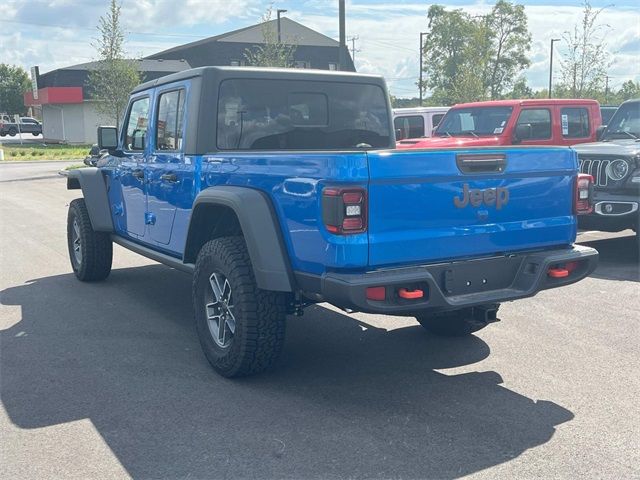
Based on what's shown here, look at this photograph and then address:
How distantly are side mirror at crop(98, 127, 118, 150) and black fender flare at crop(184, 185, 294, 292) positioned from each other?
287 cm

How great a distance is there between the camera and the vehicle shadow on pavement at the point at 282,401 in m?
3.51

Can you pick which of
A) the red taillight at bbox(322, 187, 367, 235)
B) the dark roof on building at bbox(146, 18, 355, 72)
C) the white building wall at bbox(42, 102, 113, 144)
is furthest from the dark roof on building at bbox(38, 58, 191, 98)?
the red taillight at bbox(322, 187, 367, 235)

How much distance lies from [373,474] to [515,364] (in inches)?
74.7

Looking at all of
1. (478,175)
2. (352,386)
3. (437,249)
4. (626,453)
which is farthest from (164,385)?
(626,453)

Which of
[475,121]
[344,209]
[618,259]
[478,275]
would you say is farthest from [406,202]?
[475,121]

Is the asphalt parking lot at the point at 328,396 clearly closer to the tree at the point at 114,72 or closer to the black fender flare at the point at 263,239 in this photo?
the black fender flare at the point at 263,239

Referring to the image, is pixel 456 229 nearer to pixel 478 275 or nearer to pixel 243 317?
pixel 478 275

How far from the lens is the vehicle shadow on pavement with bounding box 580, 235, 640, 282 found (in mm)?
7629

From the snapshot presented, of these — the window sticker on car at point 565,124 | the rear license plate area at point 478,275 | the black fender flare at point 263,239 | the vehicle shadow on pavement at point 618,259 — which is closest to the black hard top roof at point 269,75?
the black fender flare at point 263,239

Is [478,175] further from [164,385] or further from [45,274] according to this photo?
[45,274]

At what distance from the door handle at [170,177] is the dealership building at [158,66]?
39946mm

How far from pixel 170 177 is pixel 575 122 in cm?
876

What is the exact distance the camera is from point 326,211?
377 centimetres

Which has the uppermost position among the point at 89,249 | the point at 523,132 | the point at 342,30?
the point at 342,30
